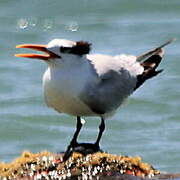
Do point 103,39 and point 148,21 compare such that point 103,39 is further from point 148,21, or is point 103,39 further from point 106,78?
point 106,78

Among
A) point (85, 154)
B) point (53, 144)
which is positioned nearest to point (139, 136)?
point (53, 144)

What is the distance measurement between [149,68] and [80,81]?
1.36 m

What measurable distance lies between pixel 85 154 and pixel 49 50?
3.18 feet

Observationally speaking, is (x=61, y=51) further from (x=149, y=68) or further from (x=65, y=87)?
(x=149, y=68)

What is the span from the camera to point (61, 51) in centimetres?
837

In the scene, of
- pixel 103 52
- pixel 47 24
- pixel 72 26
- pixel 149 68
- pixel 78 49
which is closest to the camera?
pixel 78 49

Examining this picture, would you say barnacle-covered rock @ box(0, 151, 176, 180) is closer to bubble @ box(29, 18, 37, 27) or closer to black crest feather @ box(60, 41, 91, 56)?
black crest feather @ box(60, 41, 91, 56)

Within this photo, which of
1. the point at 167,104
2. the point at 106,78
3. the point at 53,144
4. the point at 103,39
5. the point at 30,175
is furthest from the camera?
the point at 103,39

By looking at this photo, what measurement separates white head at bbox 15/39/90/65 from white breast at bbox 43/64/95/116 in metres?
0.09

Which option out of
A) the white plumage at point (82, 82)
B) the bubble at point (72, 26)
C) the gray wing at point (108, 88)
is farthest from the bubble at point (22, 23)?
the white plumage at point (82, 82)

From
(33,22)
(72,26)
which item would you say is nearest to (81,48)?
(72,26)

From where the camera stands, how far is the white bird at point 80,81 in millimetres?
8383

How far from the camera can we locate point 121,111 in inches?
527

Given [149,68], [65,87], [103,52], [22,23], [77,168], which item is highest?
[22,23]
